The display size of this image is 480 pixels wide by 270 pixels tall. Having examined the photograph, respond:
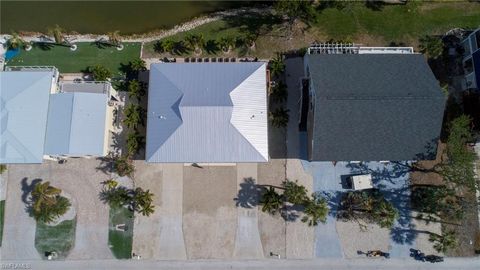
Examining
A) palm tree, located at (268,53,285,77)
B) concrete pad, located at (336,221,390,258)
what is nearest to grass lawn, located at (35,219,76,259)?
palm tree, located at (268,53,285,77)

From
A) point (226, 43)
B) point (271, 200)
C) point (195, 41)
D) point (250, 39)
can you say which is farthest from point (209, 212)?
point (250, 39)

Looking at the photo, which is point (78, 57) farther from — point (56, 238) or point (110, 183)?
point (56, 238)

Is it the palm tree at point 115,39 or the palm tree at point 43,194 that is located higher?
the palm tree at point 115,39

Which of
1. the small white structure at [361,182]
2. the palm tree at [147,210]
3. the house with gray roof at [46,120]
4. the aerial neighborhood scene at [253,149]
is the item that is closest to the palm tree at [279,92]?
the aerial neighborhood scene at [253,149]

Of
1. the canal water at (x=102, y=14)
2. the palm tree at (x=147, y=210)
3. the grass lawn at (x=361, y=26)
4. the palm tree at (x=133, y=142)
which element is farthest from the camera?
the canal water at (x=102, y=14)

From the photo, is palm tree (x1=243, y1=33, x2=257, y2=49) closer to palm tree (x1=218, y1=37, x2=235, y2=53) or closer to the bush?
palm tree (x1=218, y1=37, x2=235, y2=53)

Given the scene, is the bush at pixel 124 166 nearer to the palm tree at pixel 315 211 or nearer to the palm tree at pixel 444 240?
the palm tree at pixel 315 211
